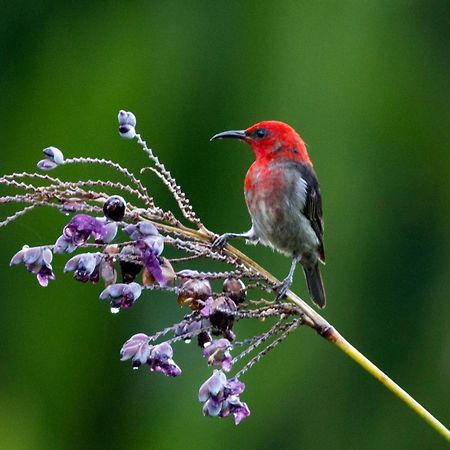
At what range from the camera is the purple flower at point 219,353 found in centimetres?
193

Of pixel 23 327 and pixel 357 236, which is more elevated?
pixel 23 327

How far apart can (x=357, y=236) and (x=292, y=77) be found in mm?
911

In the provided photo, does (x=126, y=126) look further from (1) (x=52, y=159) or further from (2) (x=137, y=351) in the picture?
(2) (x=137, y=351)

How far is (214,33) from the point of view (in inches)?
222

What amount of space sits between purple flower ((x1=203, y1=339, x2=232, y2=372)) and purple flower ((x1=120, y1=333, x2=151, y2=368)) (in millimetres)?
114

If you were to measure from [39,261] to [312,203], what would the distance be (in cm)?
197

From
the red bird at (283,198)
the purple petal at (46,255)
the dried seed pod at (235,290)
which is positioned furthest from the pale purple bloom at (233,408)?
the red bird at (283,198)

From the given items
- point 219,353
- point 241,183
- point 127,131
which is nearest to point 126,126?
point 127,131

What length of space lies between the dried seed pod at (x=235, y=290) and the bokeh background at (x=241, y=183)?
270 centimetres

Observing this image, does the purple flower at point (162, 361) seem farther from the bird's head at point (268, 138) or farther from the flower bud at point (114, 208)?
the bird's head at point (268, 138)

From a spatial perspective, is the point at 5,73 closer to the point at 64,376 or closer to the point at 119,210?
the point at 64,376

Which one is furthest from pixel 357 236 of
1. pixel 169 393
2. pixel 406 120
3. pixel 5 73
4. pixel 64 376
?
pixel 5 73

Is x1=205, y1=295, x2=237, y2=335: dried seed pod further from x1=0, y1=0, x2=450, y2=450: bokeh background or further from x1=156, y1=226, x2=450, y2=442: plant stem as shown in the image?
x1=0, y1=0, x2=450, y2=450: bokeh background

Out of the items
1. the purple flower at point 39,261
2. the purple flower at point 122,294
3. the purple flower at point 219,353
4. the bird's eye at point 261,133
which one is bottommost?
the purple flower at point 219,353
